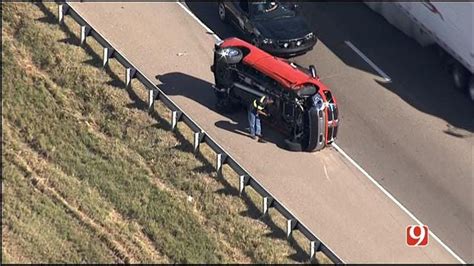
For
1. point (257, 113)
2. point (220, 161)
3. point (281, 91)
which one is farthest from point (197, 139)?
point (281, 91)

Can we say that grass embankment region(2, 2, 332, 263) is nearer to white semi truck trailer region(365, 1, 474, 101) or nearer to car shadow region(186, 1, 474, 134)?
car shadow region(186, 1, 474, 134)

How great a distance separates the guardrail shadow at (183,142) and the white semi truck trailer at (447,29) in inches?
246

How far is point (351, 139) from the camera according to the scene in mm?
25000

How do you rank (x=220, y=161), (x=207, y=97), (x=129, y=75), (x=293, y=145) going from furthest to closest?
(x=207, y=97) < (x=129, y=75) < (x=293, y=145) < (x=220, y=161)

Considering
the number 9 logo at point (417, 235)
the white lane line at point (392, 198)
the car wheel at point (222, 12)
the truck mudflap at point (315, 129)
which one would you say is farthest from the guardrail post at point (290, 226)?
the car wheel at point (222, 12)

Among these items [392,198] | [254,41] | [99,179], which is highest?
[254,41]

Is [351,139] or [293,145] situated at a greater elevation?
[293,145]

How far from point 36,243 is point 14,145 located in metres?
3.39

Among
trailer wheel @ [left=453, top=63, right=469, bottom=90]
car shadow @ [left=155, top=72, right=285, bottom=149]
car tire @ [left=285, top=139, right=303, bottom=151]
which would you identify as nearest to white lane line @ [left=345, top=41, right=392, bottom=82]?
trailer wheel @ [left=453, top=63, right=469, bottom=90]

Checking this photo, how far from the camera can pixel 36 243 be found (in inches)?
890

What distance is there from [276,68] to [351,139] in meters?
2.73

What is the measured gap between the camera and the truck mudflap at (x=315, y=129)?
76.0 feet

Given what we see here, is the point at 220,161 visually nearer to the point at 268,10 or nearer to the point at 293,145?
the point at 293,145

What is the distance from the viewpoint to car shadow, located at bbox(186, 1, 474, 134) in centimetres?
2642
